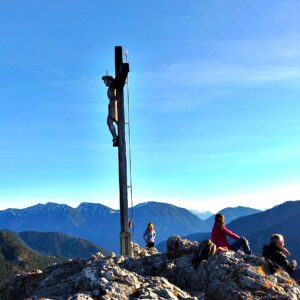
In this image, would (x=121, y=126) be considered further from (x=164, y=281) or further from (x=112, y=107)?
(x=164, y=281)

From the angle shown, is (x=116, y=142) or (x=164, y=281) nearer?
(x=164, y=281)

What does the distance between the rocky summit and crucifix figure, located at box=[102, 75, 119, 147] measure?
466 centimetres

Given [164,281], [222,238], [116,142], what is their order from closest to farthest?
[164,281] → [222,238] → [116,142]

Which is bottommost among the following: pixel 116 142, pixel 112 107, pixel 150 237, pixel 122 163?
pixel 150 237

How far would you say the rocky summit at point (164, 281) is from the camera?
10.6 metres

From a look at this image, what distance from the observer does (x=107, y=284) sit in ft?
34.8

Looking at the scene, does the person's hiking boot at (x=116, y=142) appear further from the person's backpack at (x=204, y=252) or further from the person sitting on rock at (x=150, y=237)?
the person sitting on rock at (x=150, y=237)

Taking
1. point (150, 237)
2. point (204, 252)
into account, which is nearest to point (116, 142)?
point (204, 252)

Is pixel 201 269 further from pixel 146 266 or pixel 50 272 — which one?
pixel 50 272

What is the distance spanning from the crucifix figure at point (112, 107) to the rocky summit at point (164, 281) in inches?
183

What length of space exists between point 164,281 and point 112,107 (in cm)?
754

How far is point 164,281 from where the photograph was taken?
11172mm

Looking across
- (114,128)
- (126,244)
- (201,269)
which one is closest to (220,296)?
(201,269)

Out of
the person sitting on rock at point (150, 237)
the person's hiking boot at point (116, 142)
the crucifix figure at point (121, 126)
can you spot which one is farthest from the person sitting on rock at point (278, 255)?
the person sitting on rock at point (150, 237)
